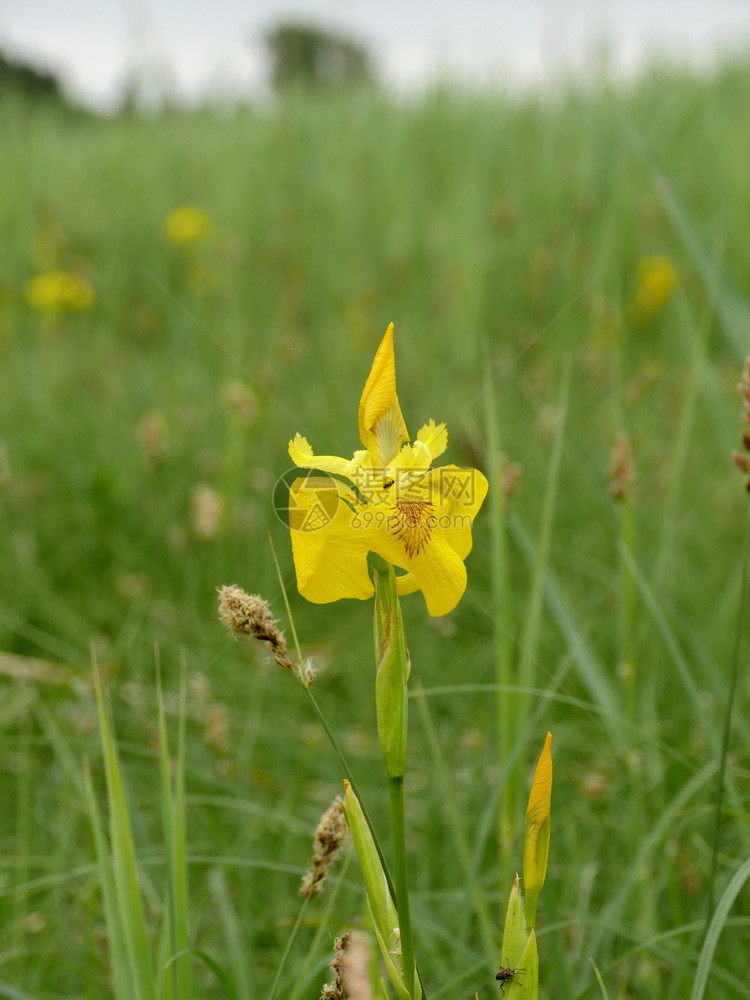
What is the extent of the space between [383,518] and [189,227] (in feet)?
14.8

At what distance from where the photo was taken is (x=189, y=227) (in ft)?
15.6

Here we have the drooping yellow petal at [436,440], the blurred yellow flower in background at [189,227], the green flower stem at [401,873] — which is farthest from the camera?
the blurred yellow flower in background at [189,227]

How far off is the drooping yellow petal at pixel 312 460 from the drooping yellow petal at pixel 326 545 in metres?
0.01

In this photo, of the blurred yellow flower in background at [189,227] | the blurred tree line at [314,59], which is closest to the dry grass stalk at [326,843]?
the blurred yellow flower in background at [189,227]

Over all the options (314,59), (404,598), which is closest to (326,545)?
(404,598)

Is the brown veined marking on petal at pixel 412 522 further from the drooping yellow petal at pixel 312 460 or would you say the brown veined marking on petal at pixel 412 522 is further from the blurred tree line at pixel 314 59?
the blurred tree line at pixel 314 59

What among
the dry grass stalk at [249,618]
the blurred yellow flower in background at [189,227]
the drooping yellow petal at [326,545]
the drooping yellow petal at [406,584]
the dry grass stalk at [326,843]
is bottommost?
the dry grass stalk at [326,843]

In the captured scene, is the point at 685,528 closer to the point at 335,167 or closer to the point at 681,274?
the point at 681,274

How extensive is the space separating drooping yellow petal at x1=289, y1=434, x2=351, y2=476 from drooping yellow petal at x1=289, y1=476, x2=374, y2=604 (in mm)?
14

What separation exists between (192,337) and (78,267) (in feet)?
3.41

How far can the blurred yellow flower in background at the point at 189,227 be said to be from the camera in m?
4.73

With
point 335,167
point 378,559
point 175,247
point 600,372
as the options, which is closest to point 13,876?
point 378,559

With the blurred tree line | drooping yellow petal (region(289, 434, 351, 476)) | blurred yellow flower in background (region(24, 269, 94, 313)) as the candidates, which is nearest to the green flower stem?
drooping yellow petal (region(289, 434, 351, 476))

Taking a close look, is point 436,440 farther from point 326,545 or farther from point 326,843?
point 326,843
